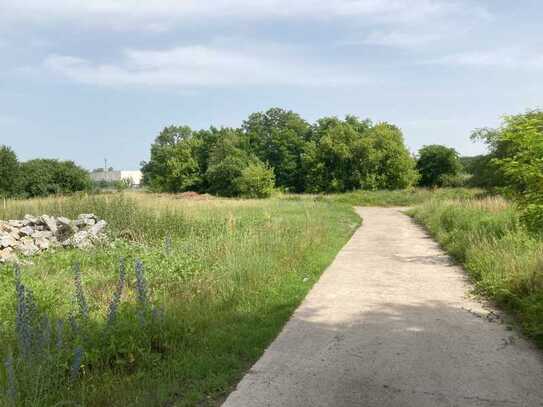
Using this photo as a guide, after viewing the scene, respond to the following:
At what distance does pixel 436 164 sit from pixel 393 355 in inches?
2183

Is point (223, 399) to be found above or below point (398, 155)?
below

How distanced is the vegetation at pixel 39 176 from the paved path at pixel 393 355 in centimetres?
Result: 4048

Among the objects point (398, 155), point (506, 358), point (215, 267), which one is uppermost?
point (398, 155)

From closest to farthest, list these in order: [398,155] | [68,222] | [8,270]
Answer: [8,270], [68,222], [398,155]

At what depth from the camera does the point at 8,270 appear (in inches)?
352

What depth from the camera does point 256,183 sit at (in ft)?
161

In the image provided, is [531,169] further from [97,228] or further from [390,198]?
[390,198]

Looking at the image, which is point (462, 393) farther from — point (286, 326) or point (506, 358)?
point (286, 326)

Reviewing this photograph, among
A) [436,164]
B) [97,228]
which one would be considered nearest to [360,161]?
[436,164]

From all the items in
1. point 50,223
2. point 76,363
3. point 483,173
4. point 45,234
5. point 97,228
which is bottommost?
point 76,363

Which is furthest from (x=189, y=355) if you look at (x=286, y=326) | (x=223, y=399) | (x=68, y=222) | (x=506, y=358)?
(x=68, y=222)

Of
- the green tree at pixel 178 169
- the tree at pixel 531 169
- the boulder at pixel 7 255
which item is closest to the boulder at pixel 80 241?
the boulder at pixel 7 255

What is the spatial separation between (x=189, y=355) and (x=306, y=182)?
54.7 meters

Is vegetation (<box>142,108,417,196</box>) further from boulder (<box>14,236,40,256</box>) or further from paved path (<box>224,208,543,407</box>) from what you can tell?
paved path (<box>224,208,543,407</box>)
